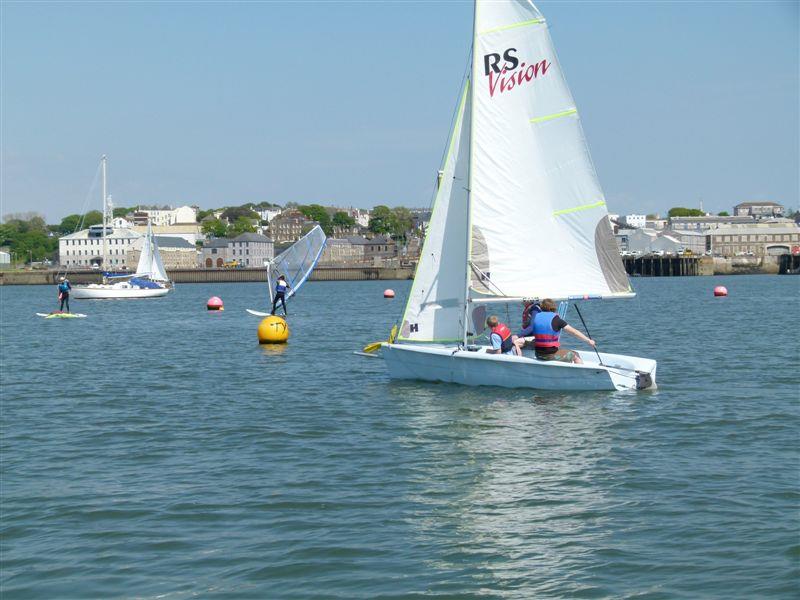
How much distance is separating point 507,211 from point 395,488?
431 inches

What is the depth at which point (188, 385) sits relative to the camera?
26.8 meters

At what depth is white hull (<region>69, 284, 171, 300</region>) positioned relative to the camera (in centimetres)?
8781

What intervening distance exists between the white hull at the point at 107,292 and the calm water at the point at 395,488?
61.3 meters

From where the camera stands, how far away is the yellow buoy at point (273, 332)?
39.0 meters

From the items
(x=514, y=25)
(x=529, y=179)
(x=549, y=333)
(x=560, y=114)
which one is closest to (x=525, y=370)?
(x=549, y=333)

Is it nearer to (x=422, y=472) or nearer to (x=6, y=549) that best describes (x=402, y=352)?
(x=422, y=472)

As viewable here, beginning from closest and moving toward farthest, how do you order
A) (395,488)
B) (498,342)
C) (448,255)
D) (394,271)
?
(395,488) < (498,342) < (448,255) < (394,271)

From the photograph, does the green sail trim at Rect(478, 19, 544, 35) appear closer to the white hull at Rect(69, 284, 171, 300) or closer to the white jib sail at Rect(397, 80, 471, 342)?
the white jib sail at Rect(397, 80, 471, 342)

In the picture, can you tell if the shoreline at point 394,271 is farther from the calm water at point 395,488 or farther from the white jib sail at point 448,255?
the white jib sail at point 448,255

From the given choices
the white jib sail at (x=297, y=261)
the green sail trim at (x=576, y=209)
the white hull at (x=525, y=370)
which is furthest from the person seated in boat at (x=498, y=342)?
the white jib sail at (x=297, y=261)

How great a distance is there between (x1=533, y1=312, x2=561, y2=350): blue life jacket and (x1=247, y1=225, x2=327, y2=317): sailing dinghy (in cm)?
3176

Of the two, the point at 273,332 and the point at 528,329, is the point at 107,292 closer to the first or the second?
the point at 273,332

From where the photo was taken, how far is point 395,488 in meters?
14.5

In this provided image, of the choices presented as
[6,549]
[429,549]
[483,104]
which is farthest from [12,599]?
[483,104]
